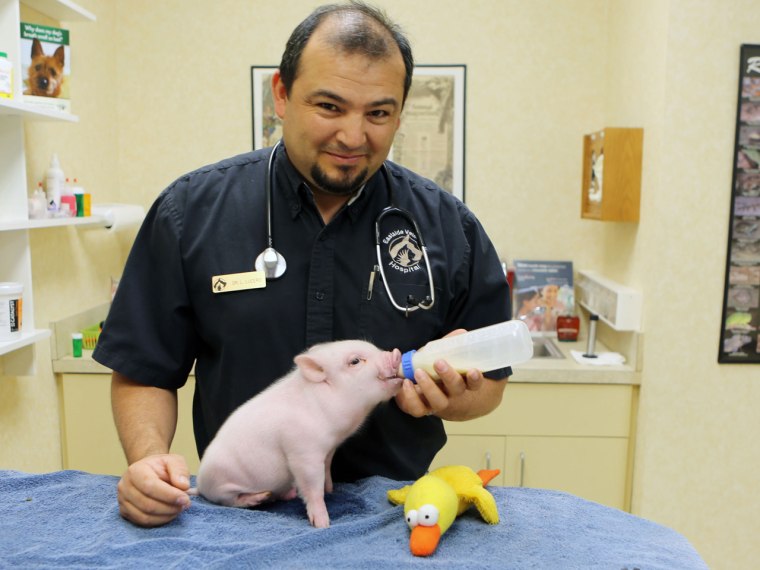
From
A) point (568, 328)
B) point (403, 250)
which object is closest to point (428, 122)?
point (568, 328)

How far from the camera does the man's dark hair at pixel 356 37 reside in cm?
126

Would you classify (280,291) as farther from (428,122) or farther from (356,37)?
(428,122)

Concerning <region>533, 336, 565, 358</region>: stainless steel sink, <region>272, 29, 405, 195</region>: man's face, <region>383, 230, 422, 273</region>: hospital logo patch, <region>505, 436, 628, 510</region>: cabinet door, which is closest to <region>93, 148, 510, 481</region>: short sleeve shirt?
<region>383, 230, 422, 273</region>: hospital logo patch

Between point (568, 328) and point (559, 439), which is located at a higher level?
point (568, 328)

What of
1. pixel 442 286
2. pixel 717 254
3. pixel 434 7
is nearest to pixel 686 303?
pixel 717 254

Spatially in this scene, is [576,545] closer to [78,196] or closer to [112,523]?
[112,523]

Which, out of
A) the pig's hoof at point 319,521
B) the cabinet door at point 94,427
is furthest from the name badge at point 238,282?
the cabinet door at point 94,427

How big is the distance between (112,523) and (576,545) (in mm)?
730

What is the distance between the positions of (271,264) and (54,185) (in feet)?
4.78

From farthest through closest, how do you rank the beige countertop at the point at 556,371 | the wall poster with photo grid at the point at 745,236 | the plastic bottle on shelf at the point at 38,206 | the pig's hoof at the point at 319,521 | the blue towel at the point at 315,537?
1. the beige countertop at the point at 556,371
2. the wall poster with photo grid at the point at 745,236
3. the plastic bottle on shelf at the point at 38,206
4. the pig's hoof at the point at 319,521
5. the blue towel at the point at 315,537

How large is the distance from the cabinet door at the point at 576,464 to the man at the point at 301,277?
4.39 feet

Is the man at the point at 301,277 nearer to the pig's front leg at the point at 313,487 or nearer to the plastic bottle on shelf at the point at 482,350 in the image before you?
the plastic bottle on shelf at the point at 482,350

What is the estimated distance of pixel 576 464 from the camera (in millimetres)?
2725

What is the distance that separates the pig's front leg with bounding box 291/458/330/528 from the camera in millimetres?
1135
